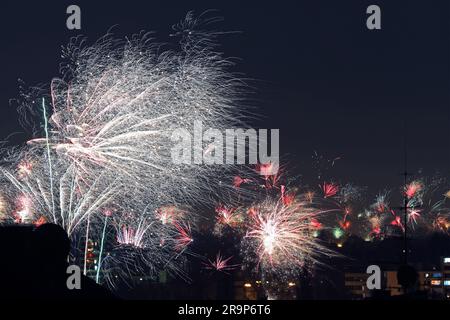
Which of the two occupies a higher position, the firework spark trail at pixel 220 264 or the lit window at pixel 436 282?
the firework spark trail at pixel 220 264

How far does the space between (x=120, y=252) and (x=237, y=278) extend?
190 feet

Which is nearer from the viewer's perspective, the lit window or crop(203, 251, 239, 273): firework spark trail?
crop(203, 251, 239, 273): firework spark trail

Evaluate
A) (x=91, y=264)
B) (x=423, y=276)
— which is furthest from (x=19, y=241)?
(x=423, y=276)

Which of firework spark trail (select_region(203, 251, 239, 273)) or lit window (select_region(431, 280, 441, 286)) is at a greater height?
firework spark trail (select_region(203, 251, 239, 273))

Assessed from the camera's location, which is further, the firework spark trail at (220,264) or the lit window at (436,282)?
the lit window at (436,282)

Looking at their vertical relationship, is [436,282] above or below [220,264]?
below

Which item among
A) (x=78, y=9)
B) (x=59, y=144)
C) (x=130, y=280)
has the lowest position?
(x=130, y=280)

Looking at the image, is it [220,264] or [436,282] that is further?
[436,282]
